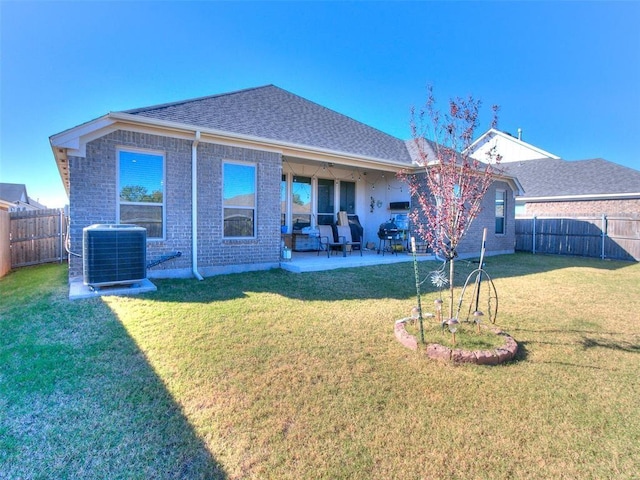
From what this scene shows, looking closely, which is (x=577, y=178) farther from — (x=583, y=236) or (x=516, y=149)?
(x=516, y=149)

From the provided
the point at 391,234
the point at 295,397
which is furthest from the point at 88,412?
the point at 391,234

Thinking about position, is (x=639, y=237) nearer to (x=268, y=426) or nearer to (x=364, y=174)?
(x=364, y=174)

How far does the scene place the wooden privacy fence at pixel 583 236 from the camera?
1271 centimetres

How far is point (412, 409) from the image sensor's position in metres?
2.54

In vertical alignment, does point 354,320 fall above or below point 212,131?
below

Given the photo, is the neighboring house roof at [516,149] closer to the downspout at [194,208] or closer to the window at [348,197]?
the window at [348,197]

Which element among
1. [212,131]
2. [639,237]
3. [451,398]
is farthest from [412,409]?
[639,237]

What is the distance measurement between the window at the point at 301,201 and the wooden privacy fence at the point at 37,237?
26.6 ft

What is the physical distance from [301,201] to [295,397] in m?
9.05

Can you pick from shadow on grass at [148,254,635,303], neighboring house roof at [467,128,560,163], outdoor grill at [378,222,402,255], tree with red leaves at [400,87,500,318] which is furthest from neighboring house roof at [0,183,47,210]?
neighboring house roof at [467,128,560,163]

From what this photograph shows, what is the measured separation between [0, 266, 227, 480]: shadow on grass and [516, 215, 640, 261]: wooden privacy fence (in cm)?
1684

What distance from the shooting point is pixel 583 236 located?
45.8 feet

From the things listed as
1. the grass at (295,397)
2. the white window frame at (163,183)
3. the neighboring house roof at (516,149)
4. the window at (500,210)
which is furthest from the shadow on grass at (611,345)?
the neighboring house roof at (516,149)

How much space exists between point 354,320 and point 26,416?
3494 millimetres
